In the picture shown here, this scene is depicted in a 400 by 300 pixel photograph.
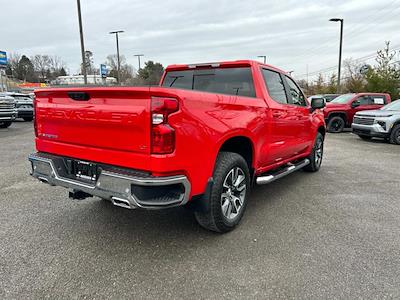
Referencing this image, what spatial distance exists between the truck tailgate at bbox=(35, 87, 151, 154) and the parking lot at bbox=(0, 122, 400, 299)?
3.50ft

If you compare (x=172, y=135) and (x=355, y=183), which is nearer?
(x=172, y=135)

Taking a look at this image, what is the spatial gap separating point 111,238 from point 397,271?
2758 millimetres

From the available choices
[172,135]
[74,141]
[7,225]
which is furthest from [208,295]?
[7,225]

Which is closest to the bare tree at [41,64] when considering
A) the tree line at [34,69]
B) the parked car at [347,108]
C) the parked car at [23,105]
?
the tree line at [34,69]

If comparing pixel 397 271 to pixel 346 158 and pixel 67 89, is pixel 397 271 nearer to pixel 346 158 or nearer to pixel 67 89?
pixel 67 89

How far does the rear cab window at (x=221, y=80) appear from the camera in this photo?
13.1 ft

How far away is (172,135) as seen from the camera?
97.0 inches

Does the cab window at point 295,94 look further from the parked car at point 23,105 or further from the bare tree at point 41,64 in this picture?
the bare tree at point 41,64

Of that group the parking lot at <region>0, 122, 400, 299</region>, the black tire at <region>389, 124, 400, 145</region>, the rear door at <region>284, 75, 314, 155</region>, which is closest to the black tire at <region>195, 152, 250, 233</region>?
the parking lot at <region>0, 122, 400, 299</region>

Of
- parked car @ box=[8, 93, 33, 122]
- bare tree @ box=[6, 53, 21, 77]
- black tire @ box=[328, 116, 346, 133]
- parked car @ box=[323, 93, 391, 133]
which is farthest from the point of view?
bare tree @ box=[6, 53, 21, 77]

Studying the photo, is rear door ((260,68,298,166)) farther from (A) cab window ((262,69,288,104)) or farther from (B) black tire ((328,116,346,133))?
(B) black tire ((328,116,346,133))

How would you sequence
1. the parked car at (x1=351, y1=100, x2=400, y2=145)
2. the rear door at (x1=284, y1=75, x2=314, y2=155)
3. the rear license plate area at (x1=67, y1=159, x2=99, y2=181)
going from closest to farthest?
the rear license plate area at (x1=67, y1=159, x2=99, y2=181) < the rear door at (x1=284, y1=75, x2=314, y2=155) < the parked car at (x1=351, y1=100, x2=400, y2=145)

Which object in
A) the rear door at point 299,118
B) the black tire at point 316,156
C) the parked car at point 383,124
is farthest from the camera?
the parked car at point 383,124

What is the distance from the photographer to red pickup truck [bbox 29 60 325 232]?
247 cm
